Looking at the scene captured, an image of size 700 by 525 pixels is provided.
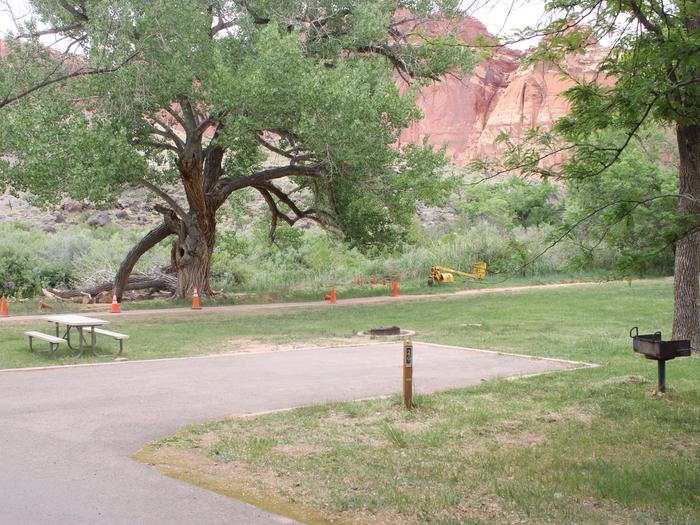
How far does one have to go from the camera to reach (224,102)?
64.2 feet

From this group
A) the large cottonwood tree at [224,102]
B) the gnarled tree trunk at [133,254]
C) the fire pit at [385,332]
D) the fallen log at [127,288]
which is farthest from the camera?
the fallen log at [127,288]

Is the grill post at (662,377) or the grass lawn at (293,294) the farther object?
the grass lawn at (293,294)

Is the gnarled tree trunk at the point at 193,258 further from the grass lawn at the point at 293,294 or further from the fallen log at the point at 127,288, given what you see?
the fallen log at the point at 127,288

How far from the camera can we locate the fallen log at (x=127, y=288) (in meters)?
26.4

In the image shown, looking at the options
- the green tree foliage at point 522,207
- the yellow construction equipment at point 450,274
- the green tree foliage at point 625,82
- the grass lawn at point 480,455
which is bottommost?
the grass lawn at point 480,455

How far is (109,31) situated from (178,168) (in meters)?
6.69

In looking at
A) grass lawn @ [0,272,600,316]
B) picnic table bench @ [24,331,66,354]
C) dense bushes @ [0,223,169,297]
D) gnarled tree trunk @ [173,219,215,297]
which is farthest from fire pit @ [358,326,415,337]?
dense bushes @ [0,223,169,297]

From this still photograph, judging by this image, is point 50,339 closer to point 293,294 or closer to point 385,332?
point 385,332

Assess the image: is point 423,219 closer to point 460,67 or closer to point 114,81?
point 460,67

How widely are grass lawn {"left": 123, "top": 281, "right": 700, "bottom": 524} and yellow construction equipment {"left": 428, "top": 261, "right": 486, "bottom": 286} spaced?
21531 millimetres

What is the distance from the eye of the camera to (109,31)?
17.2m

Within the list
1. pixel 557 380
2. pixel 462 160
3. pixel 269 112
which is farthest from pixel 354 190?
pixel 462 160

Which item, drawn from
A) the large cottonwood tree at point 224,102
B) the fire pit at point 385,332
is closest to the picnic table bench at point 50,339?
the fire pit at point 385,332

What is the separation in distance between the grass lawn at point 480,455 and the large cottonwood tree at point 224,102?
28.6ft
